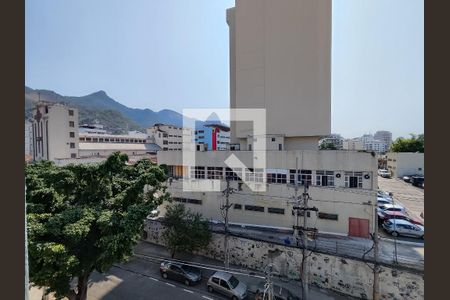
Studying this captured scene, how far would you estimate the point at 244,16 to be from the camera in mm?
18156

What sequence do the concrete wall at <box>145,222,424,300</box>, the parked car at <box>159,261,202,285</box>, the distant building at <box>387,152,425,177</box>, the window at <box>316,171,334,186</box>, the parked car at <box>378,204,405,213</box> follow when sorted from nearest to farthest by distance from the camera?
the concrete wall at <box>145,222,424,300</box> → the parked car at <box>159,261,202,285</box> → the window at <box>316,171,334,186</box> → the parked car at <box>378,204,405,213</box> → the distant building at <box>387,152,425,177</box>

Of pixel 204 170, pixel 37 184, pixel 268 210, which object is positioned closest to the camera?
pixel 37 184

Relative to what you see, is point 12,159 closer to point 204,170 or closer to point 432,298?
point 432,298

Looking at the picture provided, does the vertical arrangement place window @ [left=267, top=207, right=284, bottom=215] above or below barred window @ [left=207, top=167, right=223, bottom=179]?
below

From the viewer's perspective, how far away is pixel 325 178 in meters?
13.1

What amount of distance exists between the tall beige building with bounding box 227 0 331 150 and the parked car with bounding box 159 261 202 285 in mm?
9551

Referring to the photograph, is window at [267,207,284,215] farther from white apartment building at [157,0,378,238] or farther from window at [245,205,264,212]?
window at [245,205,264,212]

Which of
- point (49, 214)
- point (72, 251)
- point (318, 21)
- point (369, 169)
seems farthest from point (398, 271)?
point (318, 21)

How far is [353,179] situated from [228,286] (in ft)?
26.6

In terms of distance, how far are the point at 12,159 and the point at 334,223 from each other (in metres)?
13.6

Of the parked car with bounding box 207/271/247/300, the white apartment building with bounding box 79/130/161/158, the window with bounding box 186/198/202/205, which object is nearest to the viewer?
the parked car with bounding box 207/271/247/300

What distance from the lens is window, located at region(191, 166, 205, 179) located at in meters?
16.1

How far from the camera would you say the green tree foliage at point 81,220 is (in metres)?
6.32

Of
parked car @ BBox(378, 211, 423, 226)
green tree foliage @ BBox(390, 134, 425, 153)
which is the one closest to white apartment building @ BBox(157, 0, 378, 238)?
parked car @ BBox(378, 211, 423, 226)
